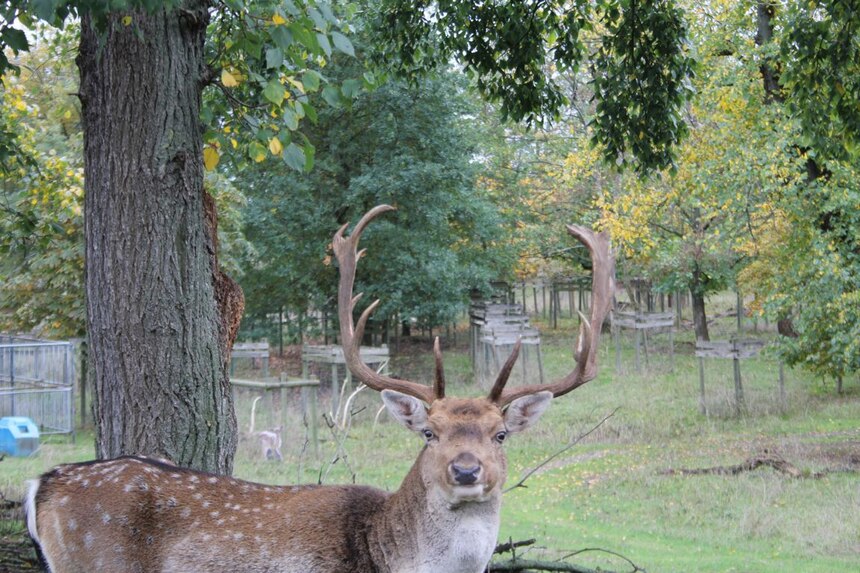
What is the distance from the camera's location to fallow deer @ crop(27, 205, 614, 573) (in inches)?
166

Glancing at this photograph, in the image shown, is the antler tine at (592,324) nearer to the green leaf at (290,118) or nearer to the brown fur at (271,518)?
the brown fur at (271,518)

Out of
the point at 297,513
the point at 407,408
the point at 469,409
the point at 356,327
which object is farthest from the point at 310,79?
the point at 297,513

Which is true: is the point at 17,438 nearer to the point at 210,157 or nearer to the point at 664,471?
the point at 664,471

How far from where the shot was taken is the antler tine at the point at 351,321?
528cm

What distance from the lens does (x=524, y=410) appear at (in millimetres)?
4824

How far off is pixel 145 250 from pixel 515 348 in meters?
2.14

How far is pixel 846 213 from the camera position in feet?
50.3

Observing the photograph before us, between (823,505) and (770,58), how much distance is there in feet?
24.5

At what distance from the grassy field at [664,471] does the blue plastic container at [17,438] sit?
0.33 metres

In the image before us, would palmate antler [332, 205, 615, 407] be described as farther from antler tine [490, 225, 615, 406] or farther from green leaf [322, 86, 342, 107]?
green leaf [322, 86, 342, 107]

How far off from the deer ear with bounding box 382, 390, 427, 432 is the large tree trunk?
125 centimetres

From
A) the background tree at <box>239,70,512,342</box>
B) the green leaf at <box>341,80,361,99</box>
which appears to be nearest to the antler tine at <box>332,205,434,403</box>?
the green leaf at <box>341,80,361,99</box>

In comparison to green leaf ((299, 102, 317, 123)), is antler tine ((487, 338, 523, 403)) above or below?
below

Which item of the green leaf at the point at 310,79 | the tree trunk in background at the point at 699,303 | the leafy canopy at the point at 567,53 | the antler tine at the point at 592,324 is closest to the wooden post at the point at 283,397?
the leafy canopy at the point at 567,53
